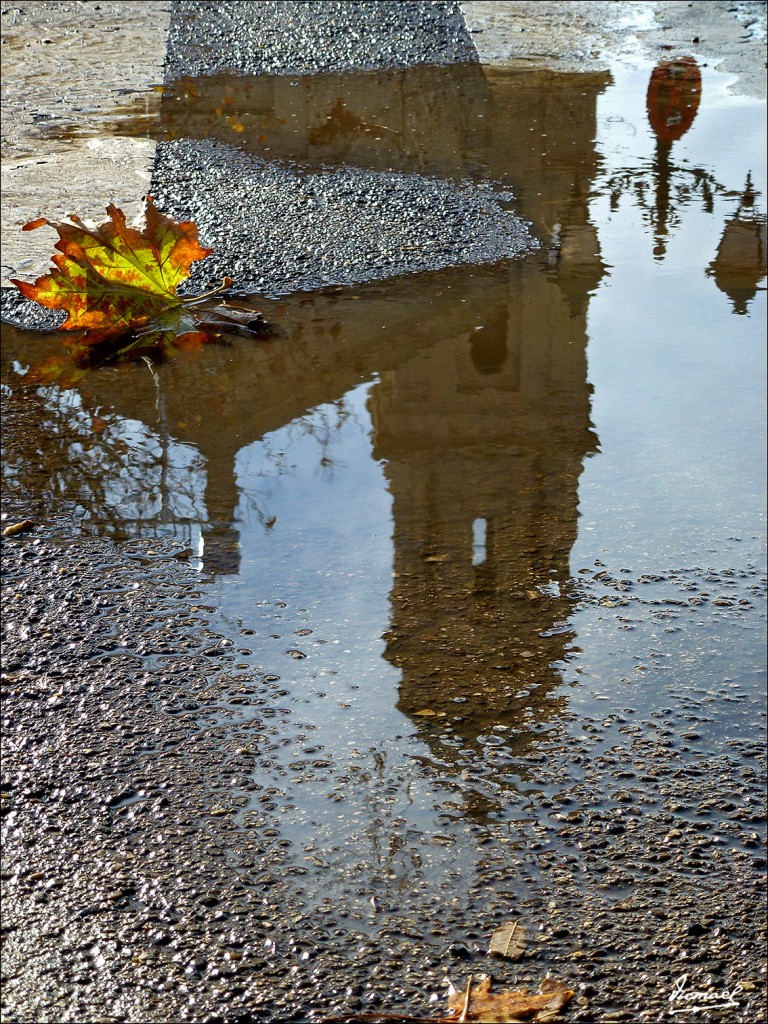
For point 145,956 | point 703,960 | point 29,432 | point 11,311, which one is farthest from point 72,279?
point 703,960

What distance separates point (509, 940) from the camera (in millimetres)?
2031

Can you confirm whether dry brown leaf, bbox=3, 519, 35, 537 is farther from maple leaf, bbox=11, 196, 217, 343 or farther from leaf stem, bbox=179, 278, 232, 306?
leaf stem, bbox=179, 278, 232, 306

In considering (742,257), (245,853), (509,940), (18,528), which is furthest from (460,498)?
(742,257)

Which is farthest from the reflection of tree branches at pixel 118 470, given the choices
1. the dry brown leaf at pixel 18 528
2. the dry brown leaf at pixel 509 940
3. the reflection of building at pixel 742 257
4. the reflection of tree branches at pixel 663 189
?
the reflection of tree branches at pixel 663 189

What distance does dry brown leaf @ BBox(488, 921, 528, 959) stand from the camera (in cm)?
201

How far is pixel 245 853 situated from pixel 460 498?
1.53m

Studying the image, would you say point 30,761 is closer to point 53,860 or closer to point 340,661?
point 53,860

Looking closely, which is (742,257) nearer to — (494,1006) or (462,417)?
(462,417)

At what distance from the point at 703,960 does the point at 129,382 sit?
297 cm

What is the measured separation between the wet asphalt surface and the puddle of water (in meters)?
0.07

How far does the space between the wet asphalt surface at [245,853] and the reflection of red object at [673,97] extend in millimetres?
4713

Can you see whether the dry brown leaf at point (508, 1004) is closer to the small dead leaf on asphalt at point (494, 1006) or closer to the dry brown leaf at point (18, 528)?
the small dead leaf on asphalt at point (494, 1006)

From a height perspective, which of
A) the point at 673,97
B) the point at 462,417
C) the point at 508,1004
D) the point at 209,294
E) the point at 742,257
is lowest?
the point at 508,1004

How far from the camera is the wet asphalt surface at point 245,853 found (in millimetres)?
1947
